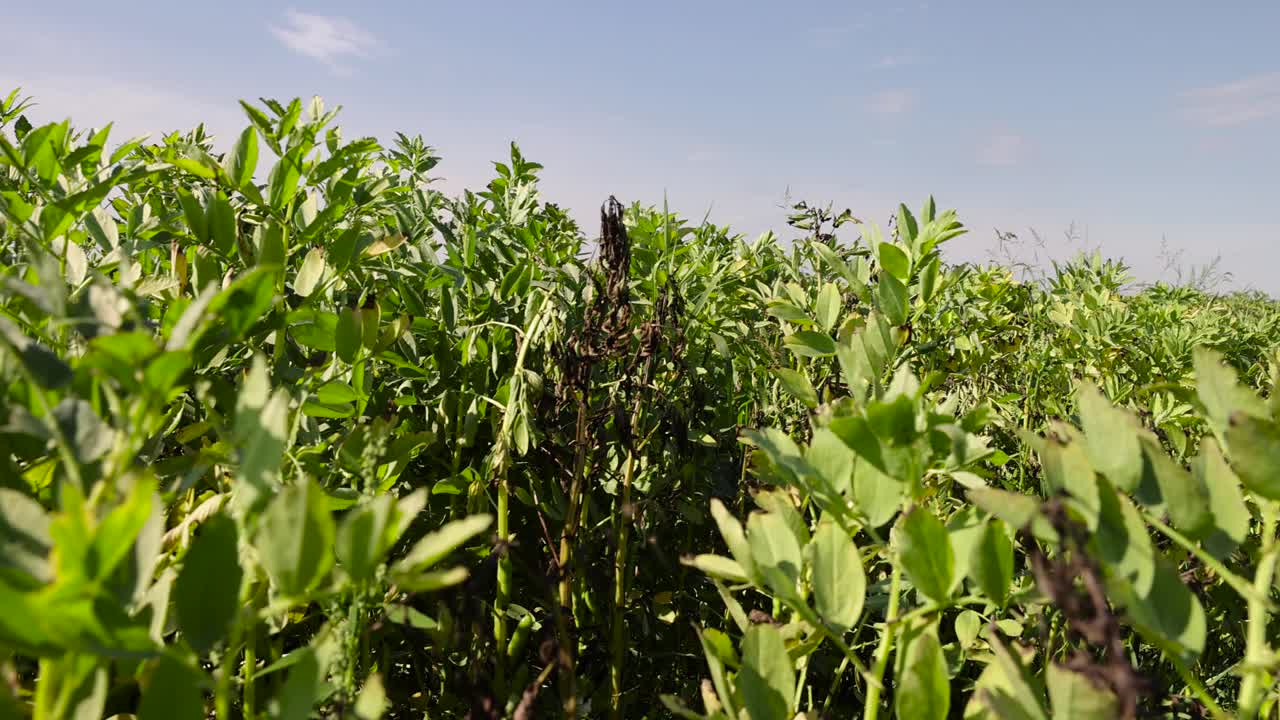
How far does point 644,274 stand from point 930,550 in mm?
1295

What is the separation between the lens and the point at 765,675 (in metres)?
0.68

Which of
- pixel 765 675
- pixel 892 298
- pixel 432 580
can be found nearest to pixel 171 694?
pixel 432 580

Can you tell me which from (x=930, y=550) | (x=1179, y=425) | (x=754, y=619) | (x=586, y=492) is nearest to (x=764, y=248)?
(x=1179, y=425)

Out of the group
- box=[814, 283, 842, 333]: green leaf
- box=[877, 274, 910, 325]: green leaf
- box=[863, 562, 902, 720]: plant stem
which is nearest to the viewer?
box=[863, 562, 902, 720]: plant stem

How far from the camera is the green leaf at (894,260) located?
1146 mm

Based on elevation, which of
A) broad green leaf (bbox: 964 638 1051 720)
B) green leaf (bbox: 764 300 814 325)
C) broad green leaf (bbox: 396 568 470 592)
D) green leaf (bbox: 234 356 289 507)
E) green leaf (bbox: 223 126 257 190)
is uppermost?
green leaf (bbox: 223 126 257 190)

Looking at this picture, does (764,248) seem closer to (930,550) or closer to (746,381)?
(746,381)

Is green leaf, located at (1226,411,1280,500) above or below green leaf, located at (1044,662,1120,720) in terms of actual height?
above

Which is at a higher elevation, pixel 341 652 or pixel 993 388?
pixel 993 388

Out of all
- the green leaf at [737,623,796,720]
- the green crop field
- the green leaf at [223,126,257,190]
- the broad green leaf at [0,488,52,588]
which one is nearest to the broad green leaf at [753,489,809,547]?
the green crop field

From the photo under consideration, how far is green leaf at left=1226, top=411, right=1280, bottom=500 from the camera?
1.66ft

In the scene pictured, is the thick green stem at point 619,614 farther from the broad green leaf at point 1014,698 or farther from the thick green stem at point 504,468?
the broad green leaf at point 1014,698

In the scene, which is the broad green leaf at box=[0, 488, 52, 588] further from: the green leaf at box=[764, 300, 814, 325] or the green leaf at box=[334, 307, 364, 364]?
the green leaf at box=[764, 300, 814, 325]

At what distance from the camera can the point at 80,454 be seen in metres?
0.49
